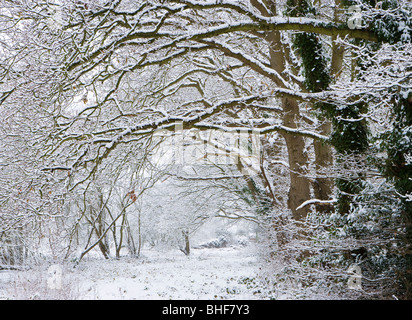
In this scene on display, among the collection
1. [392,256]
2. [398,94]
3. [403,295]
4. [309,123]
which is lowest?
[403,295]

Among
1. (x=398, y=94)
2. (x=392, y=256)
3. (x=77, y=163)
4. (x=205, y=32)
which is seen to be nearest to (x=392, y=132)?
(x=398, y=94)

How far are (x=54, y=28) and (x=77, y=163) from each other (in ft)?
6.84

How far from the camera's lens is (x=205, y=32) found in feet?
17.2

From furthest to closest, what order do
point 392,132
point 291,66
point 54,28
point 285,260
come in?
point 291,66 < point 285,260 < point 54,28 < point 392,132

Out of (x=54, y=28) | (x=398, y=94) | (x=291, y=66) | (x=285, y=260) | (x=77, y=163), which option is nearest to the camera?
(x=398, y=94)

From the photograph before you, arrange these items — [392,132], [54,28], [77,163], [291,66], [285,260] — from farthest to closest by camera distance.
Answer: [291,66], [285,260], [77,163], [54,28], [392,132]

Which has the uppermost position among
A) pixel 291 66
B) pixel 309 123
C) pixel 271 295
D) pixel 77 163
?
pixel 291 66

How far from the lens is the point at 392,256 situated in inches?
197

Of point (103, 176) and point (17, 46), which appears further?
point (103, 176)

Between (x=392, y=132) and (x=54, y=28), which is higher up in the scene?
(x=54, y=28)
